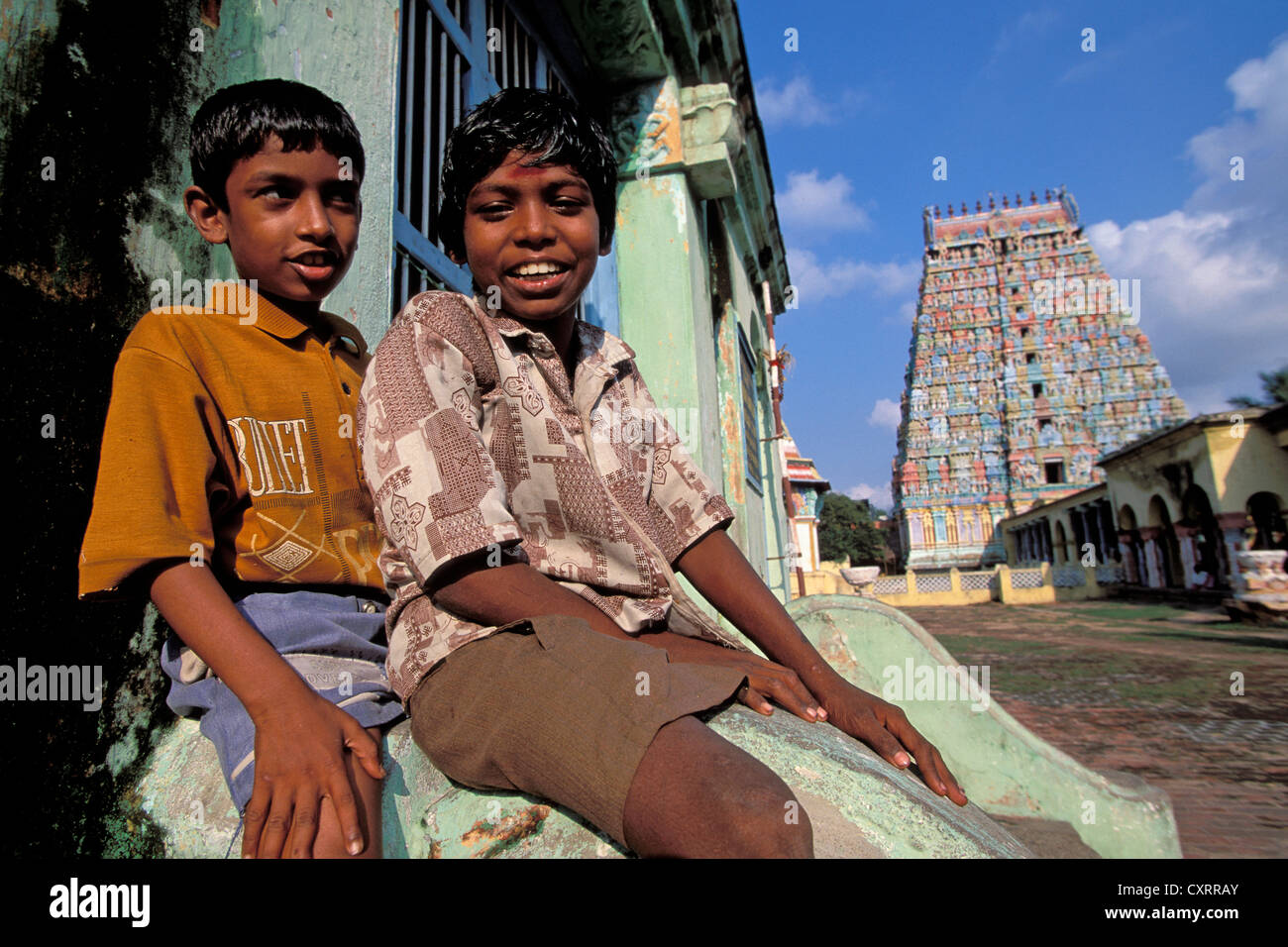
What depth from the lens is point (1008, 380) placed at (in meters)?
37.3

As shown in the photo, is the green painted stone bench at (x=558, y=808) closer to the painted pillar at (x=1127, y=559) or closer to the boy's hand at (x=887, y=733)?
the boy's hand at (x=887, y=733)

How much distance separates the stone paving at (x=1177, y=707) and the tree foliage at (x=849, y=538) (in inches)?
1287

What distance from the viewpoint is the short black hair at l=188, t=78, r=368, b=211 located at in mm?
1187

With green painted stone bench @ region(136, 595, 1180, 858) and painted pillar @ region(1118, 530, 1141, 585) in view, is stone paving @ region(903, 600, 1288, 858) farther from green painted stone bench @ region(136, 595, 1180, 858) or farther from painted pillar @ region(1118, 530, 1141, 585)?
painted pillar @ region(1118, 530, 1141, 585)

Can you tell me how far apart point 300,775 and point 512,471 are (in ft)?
1.79

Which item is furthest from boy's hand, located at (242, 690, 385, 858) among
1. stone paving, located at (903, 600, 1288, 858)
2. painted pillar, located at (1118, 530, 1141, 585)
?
painted pillar, located at (1118, 530, 1141, 585)

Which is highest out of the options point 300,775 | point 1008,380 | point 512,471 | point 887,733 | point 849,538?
point 1008,380

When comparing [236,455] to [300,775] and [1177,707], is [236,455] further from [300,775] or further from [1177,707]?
[1177,707]

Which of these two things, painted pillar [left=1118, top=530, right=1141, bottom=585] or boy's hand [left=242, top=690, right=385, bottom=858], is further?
painted pillar [left=1118, top=530, right=1141, bottom=585]

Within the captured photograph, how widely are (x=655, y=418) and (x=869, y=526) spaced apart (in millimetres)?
48259

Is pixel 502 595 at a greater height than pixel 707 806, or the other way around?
pixel 502 595

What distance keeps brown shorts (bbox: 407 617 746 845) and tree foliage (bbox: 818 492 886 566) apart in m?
43.1

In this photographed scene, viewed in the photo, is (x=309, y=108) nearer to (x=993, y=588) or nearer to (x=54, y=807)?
(x=54, y=807)

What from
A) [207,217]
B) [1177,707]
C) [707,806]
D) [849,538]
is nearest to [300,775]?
[707,806]
